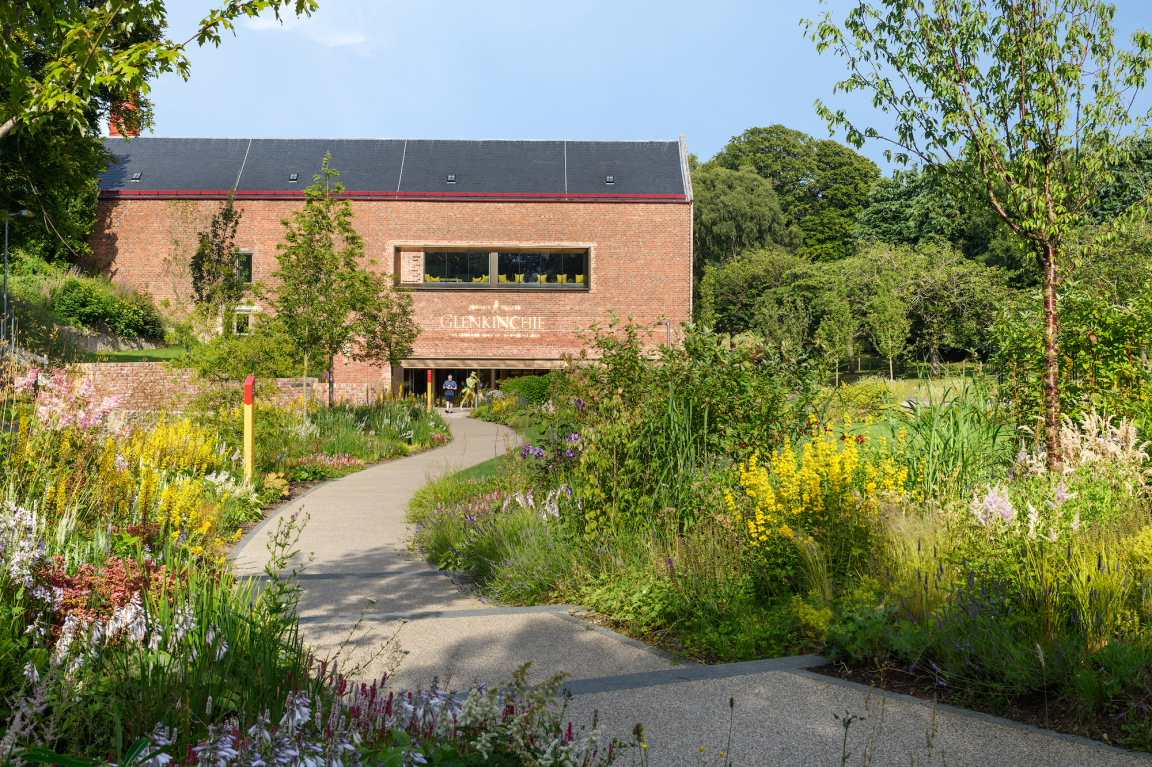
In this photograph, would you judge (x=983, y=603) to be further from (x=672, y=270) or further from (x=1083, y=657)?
(x=672, y=270)

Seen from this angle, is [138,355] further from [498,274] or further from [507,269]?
[507,269]

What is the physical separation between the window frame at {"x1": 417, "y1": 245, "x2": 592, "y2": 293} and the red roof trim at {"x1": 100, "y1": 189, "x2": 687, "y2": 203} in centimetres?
178

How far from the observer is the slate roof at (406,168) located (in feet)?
97.4

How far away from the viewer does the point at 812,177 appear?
56.7m

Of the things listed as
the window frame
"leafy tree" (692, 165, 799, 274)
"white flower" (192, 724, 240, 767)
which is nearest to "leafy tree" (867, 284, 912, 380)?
the window frame

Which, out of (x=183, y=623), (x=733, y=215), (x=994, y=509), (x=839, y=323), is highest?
(x=733, y=215)

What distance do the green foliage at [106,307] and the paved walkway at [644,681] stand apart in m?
25.2

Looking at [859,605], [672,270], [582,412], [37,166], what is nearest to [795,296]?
[672,270]

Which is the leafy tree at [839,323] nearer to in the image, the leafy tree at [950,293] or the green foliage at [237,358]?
the leafy tree at [950,293]

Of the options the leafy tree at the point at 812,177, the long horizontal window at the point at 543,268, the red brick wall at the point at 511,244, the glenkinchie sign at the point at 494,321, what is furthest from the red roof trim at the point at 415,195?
the leafy tree at the point at 812,177

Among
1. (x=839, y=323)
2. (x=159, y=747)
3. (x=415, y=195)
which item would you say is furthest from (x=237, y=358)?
(x=839, y=323)

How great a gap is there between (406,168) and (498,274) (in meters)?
5.49

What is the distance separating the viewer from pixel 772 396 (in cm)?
662

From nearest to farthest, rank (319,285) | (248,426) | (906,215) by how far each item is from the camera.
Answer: (248,426), (319,285), (906,215)
